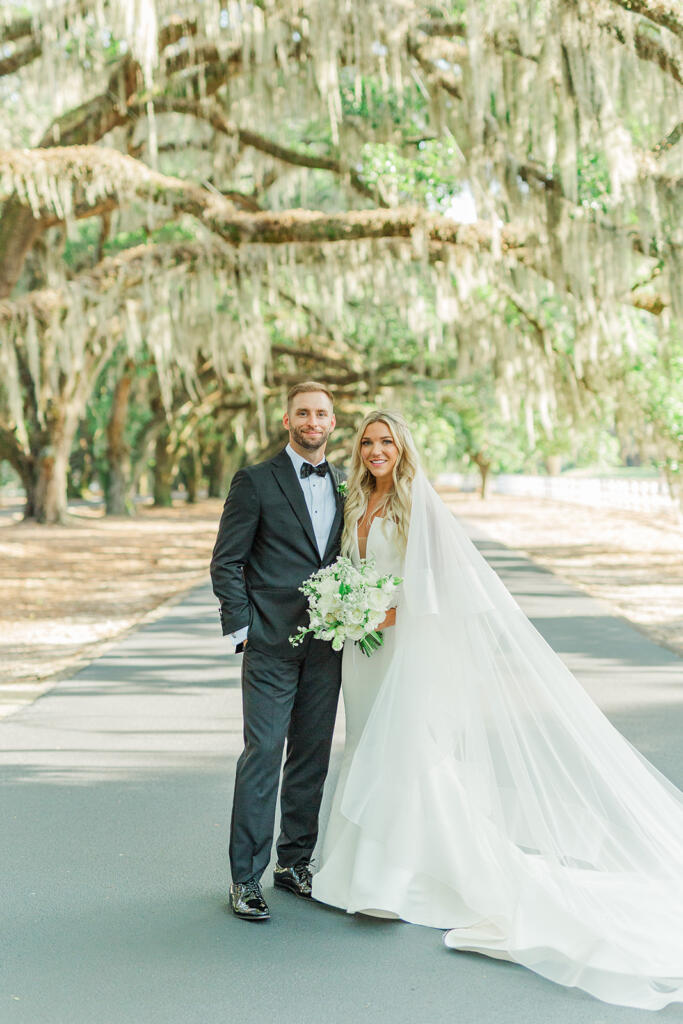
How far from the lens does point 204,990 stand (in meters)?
3.55

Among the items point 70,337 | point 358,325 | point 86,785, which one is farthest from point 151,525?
point 86,785

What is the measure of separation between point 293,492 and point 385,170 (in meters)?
13.1

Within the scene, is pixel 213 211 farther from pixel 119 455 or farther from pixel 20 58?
pixel 119 455

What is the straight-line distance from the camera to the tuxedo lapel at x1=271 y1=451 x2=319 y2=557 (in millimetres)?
4430

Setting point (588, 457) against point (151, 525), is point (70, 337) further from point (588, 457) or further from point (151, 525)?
point (588, 457)

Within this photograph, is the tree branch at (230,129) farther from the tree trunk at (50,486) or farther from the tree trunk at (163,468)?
the tree trunk at (163,468)

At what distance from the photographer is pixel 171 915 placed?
4.18m

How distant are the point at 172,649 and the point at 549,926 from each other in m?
7.00

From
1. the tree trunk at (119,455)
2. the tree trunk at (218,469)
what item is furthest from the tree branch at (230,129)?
the tree trunk at (218,469)

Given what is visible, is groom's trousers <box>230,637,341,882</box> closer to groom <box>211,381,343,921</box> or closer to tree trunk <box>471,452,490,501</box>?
groom <box>211,381,343,921</box>

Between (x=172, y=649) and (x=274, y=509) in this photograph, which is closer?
(x=274, y=509)

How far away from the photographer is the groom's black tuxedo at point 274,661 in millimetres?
4305

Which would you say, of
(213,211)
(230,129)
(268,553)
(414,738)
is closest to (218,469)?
(230,129)

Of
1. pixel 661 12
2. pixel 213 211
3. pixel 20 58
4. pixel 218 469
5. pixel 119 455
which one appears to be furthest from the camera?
pixel 218 469
